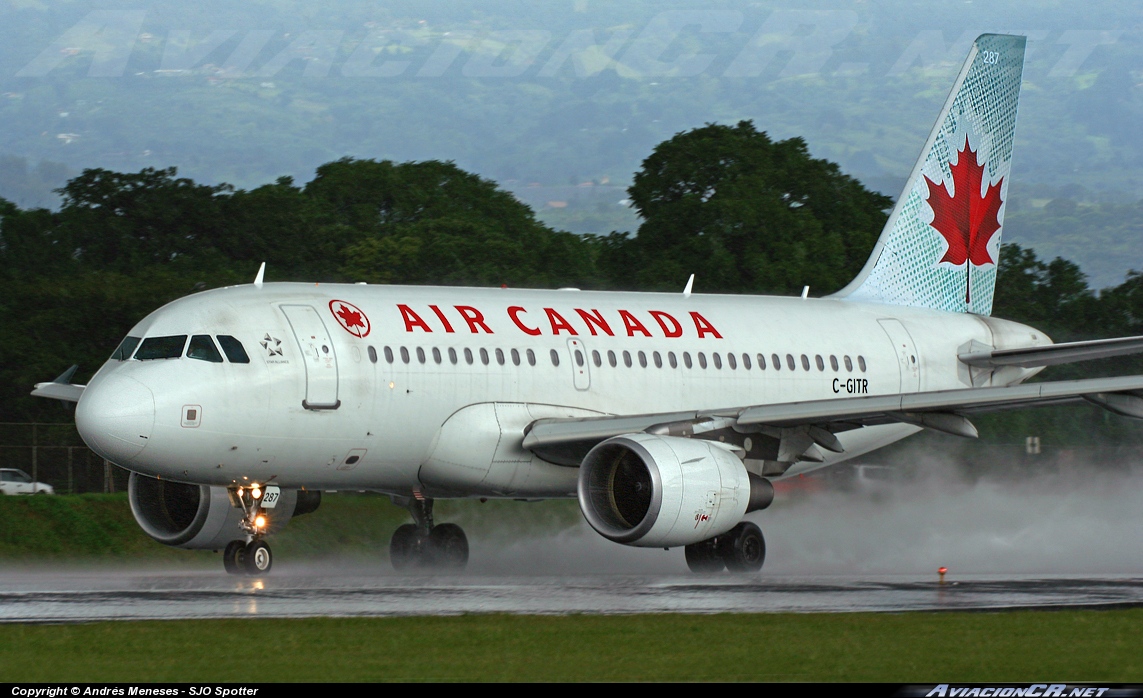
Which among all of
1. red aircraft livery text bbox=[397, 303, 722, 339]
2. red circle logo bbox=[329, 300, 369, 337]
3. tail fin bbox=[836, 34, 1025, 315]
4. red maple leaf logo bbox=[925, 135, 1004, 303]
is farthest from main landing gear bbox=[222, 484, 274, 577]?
red maple leaf logo bbox=[925, 135, 1004, 303]

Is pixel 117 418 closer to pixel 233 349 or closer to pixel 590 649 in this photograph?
pixel 233 349

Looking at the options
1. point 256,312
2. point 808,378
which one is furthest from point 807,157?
point 256,312

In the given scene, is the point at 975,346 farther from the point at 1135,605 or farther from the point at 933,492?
the point at 1135,605

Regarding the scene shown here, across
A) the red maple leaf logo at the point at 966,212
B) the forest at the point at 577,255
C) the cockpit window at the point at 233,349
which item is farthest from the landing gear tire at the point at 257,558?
the forest at the point at 577,255

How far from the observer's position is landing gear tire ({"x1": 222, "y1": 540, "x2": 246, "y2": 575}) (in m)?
22.5

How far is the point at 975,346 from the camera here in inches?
1222

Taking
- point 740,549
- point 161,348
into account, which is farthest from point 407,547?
point 161,348

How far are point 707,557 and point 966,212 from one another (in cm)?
1134

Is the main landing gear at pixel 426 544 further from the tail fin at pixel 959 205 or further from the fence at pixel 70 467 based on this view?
the fence at pixel 70 467

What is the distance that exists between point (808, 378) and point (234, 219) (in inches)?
1703

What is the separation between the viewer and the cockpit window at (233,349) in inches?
877

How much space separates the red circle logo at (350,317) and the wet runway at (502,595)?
3419mm

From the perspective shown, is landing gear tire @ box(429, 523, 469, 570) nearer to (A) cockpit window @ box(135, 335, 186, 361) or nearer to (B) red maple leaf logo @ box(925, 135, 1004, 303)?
(A) cockpit window @ box(135, 335, 186, 361)

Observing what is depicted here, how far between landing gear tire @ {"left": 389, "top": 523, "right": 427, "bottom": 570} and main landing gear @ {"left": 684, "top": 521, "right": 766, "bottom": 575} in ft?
13.9
